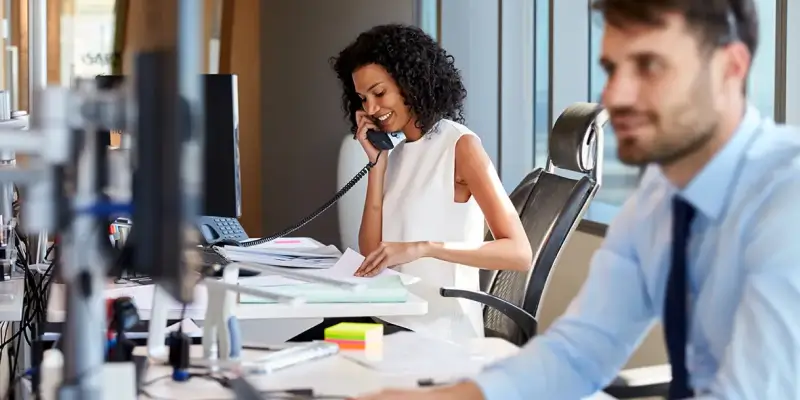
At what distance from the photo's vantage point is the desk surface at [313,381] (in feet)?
5.28

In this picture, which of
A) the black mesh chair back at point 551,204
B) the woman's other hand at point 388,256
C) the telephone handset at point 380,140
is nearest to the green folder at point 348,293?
the woman's other hand at point 388,256

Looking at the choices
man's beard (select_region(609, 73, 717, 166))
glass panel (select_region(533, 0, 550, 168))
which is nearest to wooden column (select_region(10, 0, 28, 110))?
glass panel (select_region(533, 0, 550, 168))

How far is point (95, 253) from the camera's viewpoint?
96 cm

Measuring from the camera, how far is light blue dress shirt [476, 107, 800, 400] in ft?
3.93

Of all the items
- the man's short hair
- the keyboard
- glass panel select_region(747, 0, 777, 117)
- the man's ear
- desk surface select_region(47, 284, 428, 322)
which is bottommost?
the keyboard

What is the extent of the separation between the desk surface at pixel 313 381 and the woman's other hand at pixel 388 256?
76 cm

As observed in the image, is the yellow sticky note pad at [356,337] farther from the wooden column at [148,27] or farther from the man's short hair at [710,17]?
the wooden column at [148,27]

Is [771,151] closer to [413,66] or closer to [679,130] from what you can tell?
[679,130]

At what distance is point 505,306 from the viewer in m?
2.66

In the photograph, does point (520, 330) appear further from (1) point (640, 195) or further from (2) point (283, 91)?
(2) point (283, 91)

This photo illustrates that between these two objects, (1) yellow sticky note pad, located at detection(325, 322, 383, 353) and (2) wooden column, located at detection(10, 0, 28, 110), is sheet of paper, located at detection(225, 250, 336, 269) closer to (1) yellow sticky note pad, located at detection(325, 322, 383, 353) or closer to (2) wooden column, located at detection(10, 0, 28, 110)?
(1) yellow sticky note pad, located at detection(325, 322, 383, 353)

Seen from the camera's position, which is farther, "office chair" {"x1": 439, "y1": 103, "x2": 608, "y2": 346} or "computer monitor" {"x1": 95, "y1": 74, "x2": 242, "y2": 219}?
"office chair" {"x1": 439, "y1": 103, "x2": 608, "y2": 346}

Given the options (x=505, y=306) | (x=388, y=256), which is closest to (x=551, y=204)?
(x=505, y=306)

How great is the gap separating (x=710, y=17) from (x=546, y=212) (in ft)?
5.22
